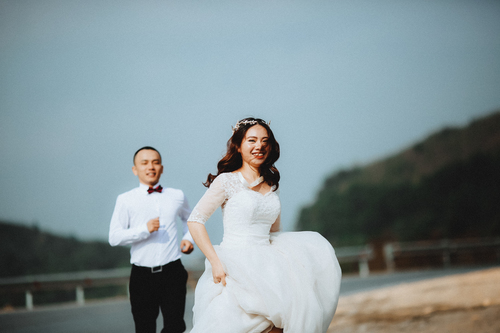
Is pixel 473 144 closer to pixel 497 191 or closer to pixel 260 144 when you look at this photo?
pixel 497 191

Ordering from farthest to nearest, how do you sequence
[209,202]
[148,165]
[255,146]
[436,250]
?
1. [436,250]
2. [148,165]
3. [255,146]
4. [209,202]

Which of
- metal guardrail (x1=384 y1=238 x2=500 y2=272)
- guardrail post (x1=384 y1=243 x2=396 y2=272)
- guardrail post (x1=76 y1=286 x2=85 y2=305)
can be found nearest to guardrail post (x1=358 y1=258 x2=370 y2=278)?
guardrail post (x1=384 y1=243 x2=396 y2=272)

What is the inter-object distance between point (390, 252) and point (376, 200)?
4726 mm

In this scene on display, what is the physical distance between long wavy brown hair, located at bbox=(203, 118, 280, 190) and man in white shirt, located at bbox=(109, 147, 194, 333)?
0.67 m

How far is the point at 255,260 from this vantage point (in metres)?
2.50

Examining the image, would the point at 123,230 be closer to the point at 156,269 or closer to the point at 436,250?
the point at 156,269

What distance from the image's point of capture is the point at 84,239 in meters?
9.60

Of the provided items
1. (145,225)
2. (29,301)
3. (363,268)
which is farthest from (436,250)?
(145,225)

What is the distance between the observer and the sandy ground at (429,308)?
484 cm

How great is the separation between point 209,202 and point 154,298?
3.41 ft

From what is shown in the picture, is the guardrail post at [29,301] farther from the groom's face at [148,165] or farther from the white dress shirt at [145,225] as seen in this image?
the groom's face at [148,165]

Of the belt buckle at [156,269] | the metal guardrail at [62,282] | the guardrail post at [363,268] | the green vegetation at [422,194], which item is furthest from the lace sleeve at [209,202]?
the green vegetation at [422,194]

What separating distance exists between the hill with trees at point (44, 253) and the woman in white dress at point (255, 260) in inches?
275

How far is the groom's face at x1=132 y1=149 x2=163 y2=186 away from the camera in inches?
130
